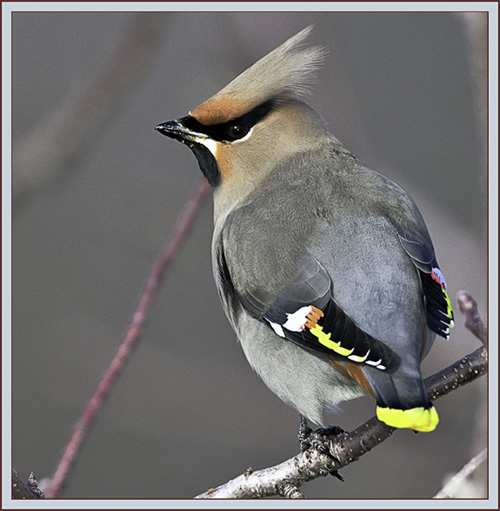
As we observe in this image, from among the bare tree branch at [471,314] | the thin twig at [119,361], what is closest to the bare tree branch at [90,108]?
the thin twig at [119,361]

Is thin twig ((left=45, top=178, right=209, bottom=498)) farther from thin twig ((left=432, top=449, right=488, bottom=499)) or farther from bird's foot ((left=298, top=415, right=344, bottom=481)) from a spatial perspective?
thin twig ((left=432, top=449, right=488, bottom=499))

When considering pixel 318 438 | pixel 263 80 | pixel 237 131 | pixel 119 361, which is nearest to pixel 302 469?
pixel 318 438

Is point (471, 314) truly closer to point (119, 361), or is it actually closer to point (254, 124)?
point (119, 361)

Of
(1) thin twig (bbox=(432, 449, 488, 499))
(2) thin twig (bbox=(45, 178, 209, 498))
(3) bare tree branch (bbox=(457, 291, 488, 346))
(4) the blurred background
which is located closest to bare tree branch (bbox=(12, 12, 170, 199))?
(4) the blurred background

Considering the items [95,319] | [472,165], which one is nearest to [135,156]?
[95,319]

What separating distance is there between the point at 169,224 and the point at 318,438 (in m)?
2.01

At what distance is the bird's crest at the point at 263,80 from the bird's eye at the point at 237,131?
6cm

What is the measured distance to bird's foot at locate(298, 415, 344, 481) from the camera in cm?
305

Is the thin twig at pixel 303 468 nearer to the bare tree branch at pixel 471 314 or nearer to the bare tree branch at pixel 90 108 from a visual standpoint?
the bare tree branch at pixel 471 314

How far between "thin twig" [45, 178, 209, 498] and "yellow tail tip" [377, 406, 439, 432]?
90cm

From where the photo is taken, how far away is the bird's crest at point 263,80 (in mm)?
3420

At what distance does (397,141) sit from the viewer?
15.3ft

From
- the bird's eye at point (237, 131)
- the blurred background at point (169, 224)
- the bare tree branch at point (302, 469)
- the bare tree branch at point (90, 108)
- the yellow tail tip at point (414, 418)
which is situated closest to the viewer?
the yellow tail tip at point (414, 418)

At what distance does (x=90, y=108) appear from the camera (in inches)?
153
